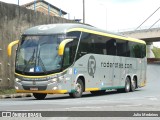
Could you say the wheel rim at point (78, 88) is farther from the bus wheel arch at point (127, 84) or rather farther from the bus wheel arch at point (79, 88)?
the bus wheel arch at point (127, 84)

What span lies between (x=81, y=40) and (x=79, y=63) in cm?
111

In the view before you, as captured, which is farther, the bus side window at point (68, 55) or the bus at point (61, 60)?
the bus side window at point (68, 55)

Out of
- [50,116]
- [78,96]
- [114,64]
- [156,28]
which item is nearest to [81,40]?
[78,96]

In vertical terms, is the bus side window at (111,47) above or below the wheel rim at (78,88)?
above

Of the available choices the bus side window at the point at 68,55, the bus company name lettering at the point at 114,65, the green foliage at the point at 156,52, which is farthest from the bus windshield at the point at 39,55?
the green foliage at the point at 156,52

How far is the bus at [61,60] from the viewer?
19062 mm

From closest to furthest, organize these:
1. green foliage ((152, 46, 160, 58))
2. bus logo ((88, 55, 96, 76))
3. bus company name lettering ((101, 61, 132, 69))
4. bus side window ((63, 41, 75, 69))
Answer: bus side window ((63, 41, 75, 69))
bus logo ((88, 55, 96, 76))
bus company name lettering ((101, 61, 132, 69))
green foliage ((152, 46, 160, 58))

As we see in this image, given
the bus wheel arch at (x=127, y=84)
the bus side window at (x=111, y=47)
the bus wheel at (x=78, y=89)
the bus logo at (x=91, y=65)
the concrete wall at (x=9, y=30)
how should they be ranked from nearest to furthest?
the bus wheel at (x=78, y=89) → the bus logo at (x=91, y=65) → the bus side window at (x=111, y=47) → the concrete wall at (x=9, y=30) → the bus wheel arch at (x=127, y=84)

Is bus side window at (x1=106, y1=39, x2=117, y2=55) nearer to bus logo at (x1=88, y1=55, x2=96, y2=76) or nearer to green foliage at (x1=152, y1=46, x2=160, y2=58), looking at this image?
bus logo at (x1=88, y1=55, x2=96, y2=76)

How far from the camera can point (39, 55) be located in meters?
19.3

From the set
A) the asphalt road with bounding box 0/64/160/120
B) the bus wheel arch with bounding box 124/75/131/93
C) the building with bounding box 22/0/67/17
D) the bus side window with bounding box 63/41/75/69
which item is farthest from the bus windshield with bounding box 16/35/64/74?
the building with bounding box 22/0/67/17

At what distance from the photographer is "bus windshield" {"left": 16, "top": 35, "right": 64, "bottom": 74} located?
19.1 meters

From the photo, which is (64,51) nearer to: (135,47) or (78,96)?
(78,96)

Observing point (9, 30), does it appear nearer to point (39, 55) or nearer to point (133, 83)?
point (39, 55)
